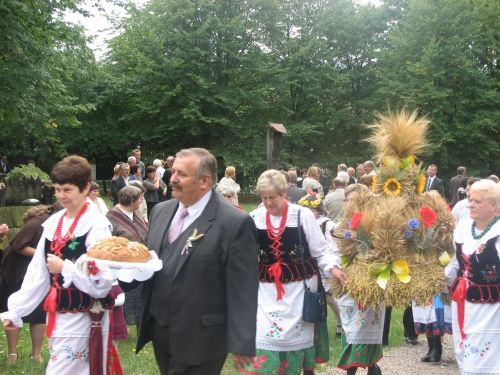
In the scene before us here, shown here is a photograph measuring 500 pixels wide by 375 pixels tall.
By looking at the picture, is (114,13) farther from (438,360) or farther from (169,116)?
(438,360)

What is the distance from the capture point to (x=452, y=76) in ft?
106

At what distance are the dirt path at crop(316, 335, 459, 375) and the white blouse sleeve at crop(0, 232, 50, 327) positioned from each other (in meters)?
3.65

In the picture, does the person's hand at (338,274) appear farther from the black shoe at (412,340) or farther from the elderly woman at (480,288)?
the black shoe at (412,340)

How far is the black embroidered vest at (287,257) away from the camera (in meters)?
5.64

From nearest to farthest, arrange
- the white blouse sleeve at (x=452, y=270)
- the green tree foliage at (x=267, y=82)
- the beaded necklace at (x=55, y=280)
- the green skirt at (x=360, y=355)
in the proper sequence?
1. the beaded necklace at (x=55, y=280)
2. the white blouse sleeve at (x=452, y=270)
3. the green skirt at (x=360, y=355)
4. the green tree foliage at (x=267, y=82)

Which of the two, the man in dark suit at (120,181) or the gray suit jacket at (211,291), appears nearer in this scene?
the gray suit jacket at (211,291)

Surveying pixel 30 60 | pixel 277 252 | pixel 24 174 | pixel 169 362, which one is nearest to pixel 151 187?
pixel 24 174

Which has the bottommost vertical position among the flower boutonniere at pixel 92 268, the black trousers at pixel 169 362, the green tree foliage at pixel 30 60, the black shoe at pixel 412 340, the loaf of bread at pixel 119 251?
the black shoe at pixel 412 340

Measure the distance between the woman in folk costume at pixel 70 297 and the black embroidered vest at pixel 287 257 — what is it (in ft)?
5.45

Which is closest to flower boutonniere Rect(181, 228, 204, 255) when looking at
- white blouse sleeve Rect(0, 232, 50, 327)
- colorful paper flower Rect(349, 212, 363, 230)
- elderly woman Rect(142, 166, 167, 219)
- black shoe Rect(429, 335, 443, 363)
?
white blouse sleeve Rect(0, 232, 50, 327)

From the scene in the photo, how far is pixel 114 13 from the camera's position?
4134 cm

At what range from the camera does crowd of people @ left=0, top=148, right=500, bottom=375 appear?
12.0 feet

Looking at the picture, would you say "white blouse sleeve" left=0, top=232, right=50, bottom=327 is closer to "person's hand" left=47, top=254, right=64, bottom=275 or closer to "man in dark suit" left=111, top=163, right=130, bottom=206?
"person's hand" left=47, top=254, right=64, bottom=275

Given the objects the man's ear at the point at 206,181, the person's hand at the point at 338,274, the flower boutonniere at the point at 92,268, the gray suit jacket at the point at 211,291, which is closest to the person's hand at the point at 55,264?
the flower boutonniere at the point at 92,268
